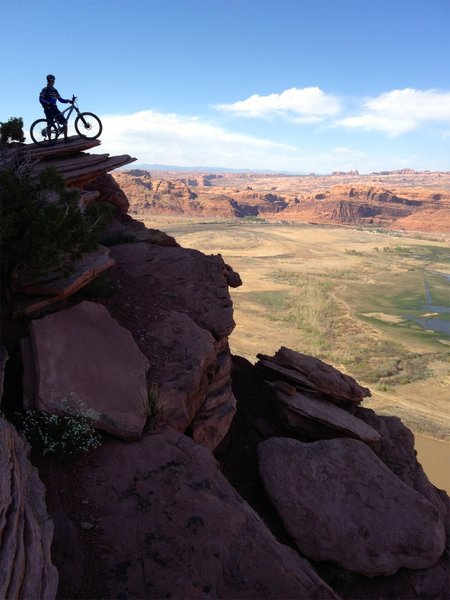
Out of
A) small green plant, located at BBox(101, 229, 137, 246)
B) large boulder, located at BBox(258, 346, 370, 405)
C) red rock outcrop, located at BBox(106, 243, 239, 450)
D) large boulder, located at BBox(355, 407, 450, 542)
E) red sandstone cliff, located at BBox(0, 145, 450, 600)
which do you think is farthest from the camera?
small green plant, located at BBox(101, 229, 137, 246)

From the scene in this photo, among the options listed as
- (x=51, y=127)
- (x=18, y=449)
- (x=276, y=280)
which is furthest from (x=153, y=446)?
(x=276, y=280)

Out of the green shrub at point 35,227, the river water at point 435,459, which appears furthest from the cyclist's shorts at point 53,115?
the river water at point 435,459

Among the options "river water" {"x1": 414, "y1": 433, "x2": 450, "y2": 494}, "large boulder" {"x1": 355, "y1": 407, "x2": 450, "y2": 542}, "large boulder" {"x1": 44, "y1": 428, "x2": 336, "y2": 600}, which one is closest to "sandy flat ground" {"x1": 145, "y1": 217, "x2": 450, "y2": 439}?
"river water" {"x1": 414, "y1": 433, "x2": 450, "y2": 494}

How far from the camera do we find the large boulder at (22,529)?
473 centimetres

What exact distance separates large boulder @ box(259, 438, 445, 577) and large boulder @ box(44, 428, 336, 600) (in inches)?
90.8

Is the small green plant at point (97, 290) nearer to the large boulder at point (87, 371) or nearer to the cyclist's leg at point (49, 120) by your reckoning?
the large boulder at point (87, 371)

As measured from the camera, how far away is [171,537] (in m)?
6.32

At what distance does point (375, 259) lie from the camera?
67.9 m

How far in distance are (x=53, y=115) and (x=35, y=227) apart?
8.17 meters

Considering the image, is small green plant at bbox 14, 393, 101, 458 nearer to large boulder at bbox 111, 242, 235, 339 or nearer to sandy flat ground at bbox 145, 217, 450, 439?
large boulder at bbox 111, 242, 235, 339

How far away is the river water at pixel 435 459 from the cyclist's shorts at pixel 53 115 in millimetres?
18915

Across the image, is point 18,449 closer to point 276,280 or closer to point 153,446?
point 153,446

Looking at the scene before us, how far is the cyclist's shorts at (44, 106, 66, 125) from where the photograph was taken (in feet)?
46.9

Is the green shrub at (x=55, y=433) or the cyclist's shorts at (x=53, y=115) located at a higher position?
the cyclist's shorts at (x=53, y=115)
